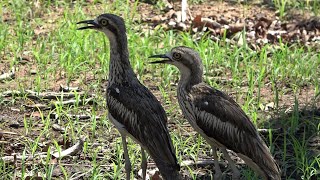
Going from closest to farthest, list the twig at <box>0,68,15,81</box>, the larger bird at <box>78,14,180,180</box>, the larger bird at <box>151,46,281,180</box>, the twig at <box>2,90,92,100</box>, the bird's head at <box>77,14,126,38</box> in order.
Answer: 1. the larger bird at <box>78,14,180,180</box>
2. the larger bird at <box>151,46,281,180</box>
3. the bird's head at <box>77,14,126,38</box>
4. the twig at <box>2,90,92,100</box>
5. the twig at <box>0,68,15,81</box>

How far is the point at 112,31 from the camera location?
7.64m

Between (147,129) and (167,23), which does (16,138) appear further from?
(167,23)

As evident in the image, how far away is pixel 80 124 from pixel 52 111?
0.35 m

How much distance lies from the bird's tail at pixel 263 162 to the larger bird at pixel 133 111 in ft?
2.25

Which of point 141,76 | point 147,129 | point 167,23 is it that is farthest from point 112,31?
point 167,23

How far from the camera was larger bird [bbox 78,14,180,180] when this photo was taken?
6.84m

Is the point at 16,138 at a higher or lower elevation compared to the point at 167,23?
lower

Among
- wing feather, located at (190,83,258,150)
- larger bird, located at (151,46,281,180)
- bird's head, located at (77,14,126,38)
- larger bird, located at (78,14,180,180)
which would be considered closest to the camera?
larger bird, located at (78,14,180,180)

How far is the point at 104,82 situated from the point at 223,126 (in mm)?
2606

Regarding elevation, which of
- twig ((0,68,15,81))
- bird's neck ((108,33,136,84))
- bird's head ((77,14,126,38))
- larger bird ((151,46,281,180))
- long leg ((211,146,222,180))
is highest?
bird's head ((77,14,126,38))

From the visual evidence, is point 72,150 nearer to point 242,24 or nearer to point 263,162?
point 263,162

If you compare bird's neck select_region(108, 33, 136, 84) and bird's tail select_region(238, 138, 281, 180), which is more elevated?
bird's neck select_region(108, 33, 136, 84)

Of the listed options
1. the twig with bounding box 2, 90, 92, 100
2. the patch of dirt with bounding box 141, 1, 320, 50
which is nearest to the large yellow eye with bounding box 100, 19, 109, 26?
the twig with bounding box 2, 90, 92, 100

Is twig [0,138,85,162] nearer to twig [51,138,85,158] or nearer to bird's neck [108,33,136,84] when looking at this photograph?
twig [51,138,85,158]
